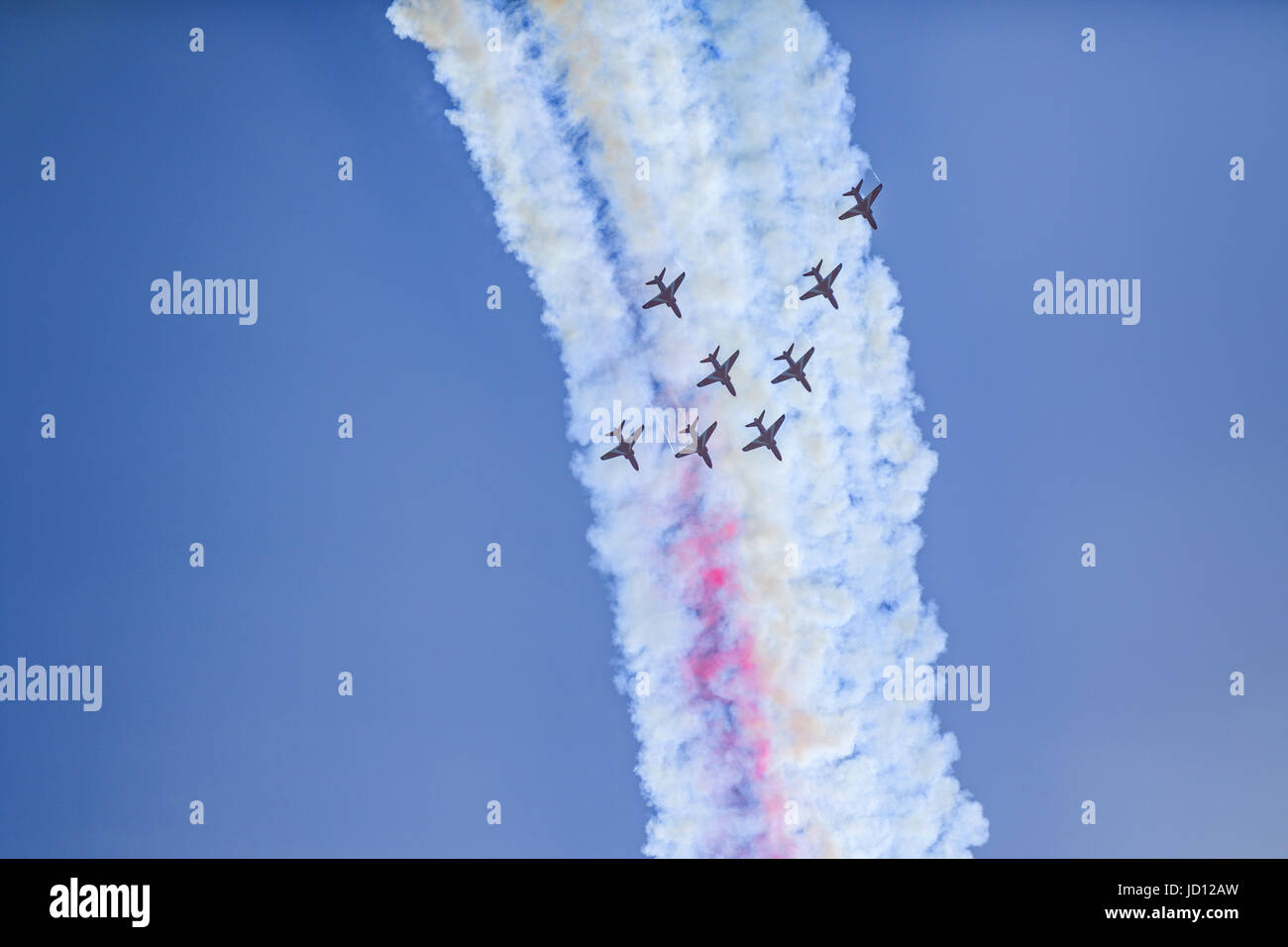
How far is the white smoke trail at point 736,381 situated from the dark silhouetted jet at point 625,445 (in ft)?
1.74

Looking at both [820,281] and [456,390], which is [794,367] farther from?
[456,390]

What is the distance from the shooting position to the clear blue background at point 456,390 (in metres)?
18.4

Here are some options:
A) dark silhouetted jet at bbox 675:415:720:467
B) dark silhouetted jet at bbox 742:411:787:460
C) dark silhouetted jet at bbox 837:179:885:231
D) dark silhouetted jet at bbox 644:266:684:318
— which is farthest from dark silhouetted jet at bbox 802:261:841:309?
dark silhouetted jet at bbox 675:415:720:467

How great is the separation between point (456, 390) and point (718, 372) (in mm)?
5998

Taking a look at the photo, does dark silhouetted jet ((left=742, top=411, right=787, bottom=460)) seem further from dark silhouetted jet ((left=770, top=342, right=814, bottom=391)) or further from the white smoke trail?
dark silhouetted jet ((left=770, top=342, right=814, bottom=391))

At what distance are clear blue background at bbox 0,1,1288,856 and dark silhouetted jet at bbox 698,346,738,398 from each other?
3.42 meters

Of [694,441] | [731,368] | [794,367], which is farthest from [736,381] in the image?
[694,441]

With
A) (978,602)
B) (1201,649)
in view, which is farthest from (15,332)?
(1201,649)

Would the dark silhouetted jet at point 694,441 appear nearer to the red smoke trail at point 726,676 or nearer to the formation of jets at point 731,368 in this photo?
the formation of jets at point 731,368

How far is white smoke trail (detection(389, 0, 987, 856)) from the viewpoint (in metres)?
18.2

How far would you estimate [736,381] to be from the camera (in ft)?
61.2

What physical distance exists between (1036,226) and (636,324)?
9617 mm
